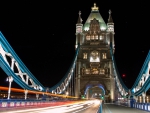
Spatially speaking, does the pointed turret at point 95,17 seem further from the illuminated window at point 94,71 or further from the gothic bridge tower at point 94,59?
the illuminated window at point 94,71

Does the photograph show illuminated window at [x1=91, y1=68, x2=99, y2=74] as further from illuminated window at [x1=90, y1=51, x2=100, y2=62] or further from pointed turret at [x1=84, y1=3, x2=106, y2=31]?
pointed turret at [x1=84, y1=3, x2=106, y2=31]

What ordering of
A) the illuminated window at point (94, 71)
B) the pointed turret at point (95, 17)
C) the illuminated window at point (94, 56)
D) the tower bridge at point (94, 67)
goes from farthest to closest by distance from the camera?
the pointed turret at point (95, 17) < the illuminated window at point (94, 56) < the illuminated window at point (94, 71) < the tower bridge at point (94, 67)

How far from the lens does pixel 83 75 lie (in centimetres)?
10406

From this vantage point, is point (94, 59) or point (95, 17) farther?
point (95, 17)

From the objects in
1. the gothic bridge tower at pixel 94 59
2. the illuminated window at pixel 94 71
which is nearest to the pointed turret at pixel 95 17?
the gothic bridge tower at pixel 94 59

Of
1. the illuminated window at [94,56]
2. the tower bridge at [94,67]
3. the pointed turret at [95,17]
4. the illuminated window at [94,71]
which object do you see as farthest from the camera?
the pointed turret at [95,17]

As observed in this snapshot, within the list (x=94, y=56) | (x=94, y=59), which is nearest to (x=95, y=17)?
(x=94, y=56)

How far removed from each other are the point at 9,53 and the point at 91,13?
3370 inches

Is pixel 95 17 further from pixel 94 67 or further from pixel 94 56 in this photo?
pixel 94 67

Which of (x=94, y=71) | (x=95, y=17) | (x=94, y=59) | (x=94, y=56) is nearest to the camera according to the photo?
(x=94, y=71)

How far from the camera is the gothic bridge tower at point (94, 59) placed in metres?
102

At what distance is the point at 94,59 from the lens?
10819cm

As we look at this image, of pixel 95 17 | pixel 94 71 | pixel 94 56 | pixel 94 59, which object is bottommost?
pixel 94 71

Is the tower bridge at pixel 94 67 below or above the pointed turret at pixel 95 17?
below
